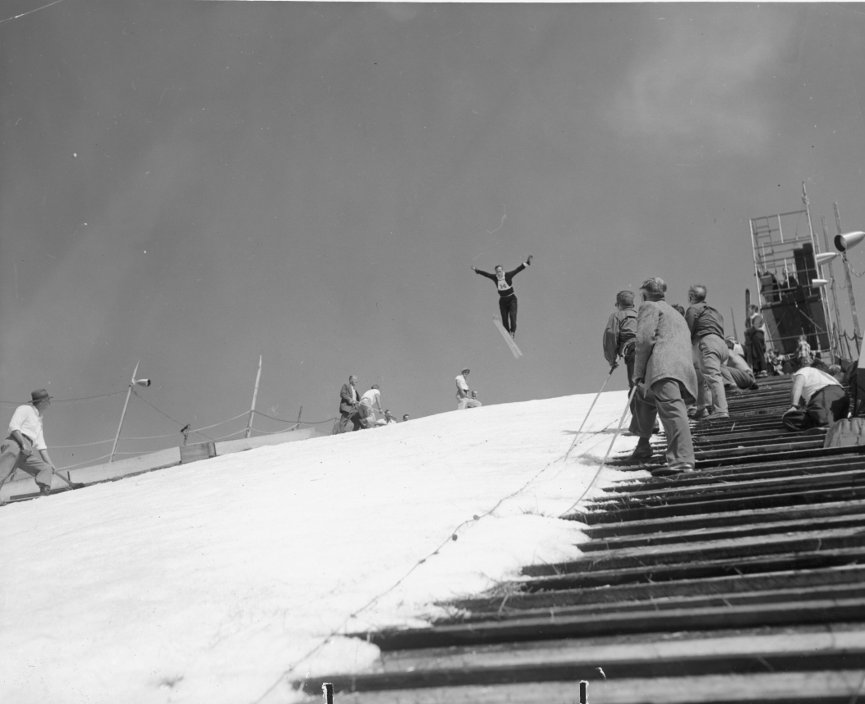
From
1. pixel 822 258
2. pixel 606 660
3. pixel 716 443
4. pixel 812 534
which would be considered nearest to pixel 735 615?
pixel 606 660

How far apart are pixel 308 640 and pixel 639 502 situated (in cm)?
278

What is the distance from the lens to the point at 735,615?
3.34 m

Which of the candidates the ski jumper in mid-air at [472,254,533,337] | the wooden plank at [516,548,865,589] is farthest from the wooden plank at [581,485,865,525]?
the ski jumper in mid-air at [472,254,533,337]

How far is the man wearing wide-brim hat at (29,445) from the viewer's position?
12.1 metres

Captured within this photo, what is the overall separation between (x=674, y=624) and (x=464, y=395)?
1916 cm

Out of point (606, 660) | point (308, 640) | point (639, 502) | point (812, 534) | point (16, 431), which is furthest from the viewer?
point (16, 431)

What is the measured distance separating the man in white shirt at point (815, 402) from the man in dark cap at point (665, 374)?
178cm

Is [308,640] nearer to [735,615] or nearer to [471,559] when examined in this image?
[471,559]

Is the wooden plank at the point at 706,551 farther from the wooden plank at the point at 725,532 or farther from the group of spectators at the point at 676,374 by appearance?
the group of spectators at the point at 676,374

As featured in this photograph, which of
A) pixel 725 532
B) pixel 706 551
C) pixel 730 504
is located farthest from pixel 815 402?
pixel 706 551

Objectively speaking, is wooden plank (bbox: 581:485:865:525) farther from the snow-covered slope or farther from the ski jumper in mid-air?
the ski jumper in mid-air

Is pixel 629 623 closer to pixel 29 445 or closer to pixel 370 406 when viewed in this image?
pixel 29 445

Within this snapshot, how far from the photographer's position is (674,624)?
11.2ft

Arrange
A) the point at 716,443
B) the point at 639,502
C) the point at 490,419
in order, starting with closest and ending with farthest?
the point at 639,502, the point at 716,443, the point at 490,419
